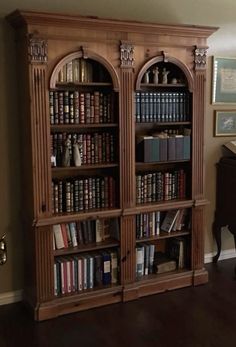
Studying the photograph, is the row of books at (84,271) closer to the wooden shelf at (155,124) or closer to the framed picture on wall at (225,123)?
the wooden shelf at (155,124)

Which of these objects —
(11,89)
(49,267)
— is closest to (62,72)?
(11,89)

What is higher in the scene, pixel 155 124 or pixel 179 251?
pixel 155 124

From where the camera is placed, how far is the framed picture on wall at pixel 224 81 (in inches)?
160

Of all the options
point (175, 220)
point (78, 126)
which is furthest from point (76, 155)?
point (175, 220)

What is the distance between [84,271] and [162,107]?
1.44 meters

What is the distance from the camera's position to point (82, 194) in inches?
135

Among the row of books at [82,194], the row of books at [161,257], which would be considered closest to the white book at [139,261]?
the row of books at [161,257]

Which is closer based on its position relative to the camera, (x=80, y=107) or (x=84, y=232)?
(x=80, y=107)

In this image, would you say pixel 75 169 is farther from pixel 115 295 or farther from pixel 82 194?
pixel 115 295

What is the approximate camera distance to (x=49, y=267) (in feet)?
10.8

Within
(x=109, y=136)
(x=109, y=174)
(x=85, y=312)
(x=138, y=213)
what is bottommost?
(x=85, y=312)

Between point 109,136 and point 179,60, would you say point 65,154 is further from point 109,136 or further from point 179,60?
point 179,60

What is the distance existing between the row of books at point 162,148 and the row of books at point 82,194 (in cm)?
33

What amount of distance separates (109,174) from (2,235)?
3.16 ft
